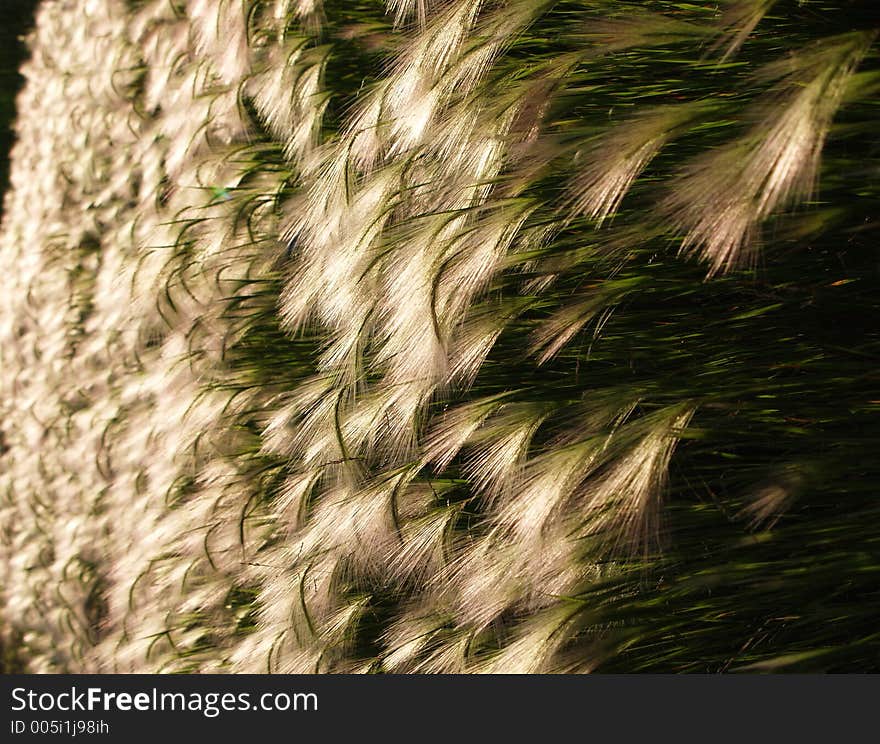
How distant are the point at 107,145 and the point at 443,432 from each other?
2841 millimetres

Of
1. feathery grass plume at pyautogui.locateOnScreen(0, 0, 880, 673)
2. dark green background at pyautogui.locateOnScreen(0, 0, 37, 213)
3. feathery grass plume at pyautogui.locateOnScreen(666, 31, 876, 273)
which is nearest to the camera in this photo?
feathery grass plume at pyautogui.locateOnScreen(666, 31, 876, 273)

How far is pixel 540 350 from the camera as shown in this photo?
1443 mm

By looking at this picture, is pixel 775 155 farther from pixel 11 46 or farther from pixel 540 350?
pixel 11 46

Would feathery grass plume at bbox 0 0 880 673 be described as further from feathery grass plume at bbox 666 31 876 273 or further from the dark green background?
the dark green background

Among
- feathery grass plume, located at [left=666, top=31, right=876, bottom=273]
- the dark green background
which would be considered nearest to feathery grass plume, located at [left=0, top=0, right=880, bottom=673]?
feathery grass plume, located at [left=666, top=31, right=876, bottom=273]

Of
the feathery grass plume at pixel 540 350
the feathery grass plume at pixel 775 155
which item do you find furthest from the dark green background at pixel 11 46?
the feathery grass plume at pixel 775 155

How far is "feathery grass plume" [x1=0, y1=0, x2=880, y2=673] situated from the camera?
3.54ft

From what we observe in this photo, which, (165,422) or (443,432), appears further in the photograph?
(165,422)

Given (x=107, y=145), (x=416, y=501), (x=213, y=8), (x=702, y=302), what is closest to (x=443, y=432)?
(x=416, y=501)

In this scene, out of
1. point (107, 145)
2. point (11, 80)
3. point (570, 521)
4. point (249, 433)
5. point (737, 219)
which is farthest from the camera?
point (11, 80)

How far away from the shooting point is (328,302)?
4.87 feet

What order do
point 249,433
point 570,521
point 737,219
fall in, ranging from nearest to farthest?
point 737,219
point 570,521
point 249,433

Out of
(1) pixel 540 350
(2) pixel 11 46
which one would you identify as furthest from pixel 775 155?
(2) pixel 11 46

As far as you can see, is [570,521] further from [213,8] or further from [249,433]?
[213,8]
